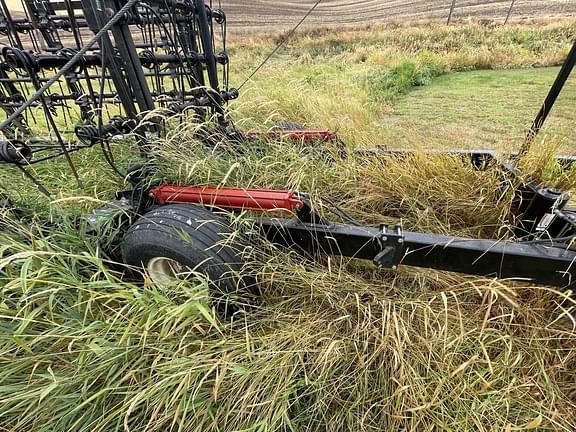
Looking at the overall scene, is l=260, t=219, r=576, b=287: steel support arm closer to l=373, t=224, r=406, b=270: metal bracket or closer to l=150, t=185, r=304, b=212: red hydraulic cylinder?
l=373, t=224, r=406, b=270: metal bracket

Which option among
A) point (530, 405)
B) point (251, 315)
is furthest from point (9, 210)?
point (530, 405)

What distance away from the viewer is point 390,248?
1.38 metres

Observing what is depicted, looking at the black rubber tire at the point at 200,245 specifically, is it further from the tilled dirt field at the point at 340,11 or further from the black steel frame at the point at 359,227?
the tilled dirt field at the point at 340,11

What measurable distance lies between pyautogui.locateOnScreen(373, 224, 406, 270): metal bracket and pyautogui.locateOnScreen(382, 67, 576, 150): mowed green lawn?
1823mm

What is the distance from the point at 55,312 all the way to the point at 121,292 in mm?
326

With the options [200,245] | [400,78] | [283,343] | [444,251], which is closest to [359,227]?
[444,251]

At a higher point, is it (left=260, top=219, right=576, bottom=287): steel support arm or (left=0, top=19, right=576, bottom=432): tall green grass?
(left=260, top=219, right=576, bottom=287): steel support arm

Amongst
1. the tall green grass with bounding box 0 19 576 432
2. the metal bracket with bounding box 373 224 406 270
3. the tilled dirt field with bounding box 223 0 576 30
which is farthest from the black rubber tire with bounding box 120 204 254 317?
the tilled dirt field with bounding box 223 0 576 30

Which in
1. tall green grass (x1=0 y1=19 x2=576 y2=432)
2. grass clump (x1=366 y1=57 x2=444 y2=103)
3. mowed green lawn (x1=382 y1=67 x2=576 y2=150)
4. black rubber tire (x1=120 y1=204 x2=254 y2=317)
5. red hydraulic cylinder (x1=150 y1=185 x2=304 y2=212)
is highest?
red hydraulic cylinder (x1=150 y1=185 x2=304 y2=212)

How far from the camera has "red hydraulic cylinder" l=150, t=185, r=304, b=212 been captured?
1517 millimetres

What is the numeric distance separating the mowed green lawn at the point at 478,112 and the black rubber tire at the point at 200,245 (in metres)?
2.11

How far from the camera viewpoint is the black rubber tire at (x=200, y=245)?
4.93 feet

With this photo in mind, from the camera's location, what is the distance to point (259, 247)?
1640 mm

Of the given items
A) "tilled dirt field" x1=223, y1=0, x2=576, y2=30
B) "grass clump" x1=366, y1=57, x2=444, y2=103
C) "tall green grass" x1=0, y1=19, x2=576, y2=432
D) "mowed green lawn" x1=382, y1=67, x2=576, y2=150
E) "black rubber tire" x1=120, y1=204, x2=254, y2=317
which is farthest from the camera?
"tilled dirt field" x1=223, y1=0, x2=576, y2=30
